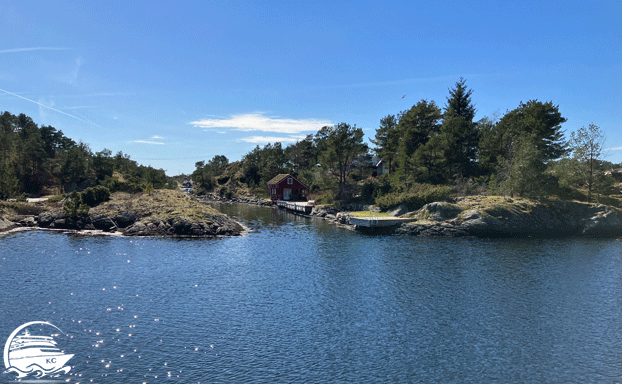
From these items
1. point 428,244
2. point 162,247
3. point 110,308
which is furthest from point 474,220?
point 110,308

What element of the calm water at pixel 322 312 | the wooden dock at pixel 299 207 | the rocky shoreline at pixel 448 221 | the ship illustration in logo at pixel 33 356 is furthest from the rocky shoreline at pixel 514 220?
the ship illustration in logo at pixel 33 356

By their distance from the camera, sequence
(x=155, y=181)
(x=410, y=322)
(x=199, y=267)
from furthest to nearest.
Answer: (x=155, y=181), (x=199, y=267), (x=410, y=322)

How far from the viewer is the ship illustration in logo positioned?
18484 millimetres

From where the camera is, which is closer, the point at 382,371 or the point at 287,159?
the point at 382,371

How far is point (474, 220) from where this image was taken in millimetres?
57781

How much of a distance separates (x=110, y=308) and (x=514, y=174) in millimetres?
62361

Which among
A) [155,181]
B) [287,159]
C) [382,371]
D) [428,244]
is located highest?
[287,159]

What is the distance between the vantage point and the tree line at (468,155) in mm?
65438

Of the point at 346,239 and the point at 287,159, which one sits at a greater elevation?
the point at 287,159

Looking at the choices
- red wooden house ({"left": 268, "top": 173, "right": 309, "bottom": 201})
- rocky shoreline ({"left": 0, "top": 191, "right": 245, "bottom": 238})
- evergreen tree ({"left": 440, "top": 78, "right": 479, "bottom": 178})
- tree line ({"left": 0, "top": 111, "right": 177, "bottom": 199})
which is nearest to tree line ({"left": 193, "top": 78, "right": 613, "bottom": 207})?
evergreen tree ({"left": 440, "top": 78, "right": 479, "bottom": 178})

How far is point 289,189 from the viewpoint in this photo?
115 metres

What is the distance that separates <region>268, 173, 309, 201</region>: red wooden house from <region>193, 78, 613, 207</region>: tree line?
67.7ft

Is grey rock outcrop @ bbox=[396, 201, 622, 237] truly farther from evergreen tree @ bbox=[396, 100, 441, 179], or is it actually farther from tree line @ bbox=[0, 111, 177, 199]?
tree line @ bbox=[0, 111, 177, 199]

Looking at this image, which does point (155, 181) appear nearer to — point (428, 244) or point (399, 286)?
point (428, 244)
